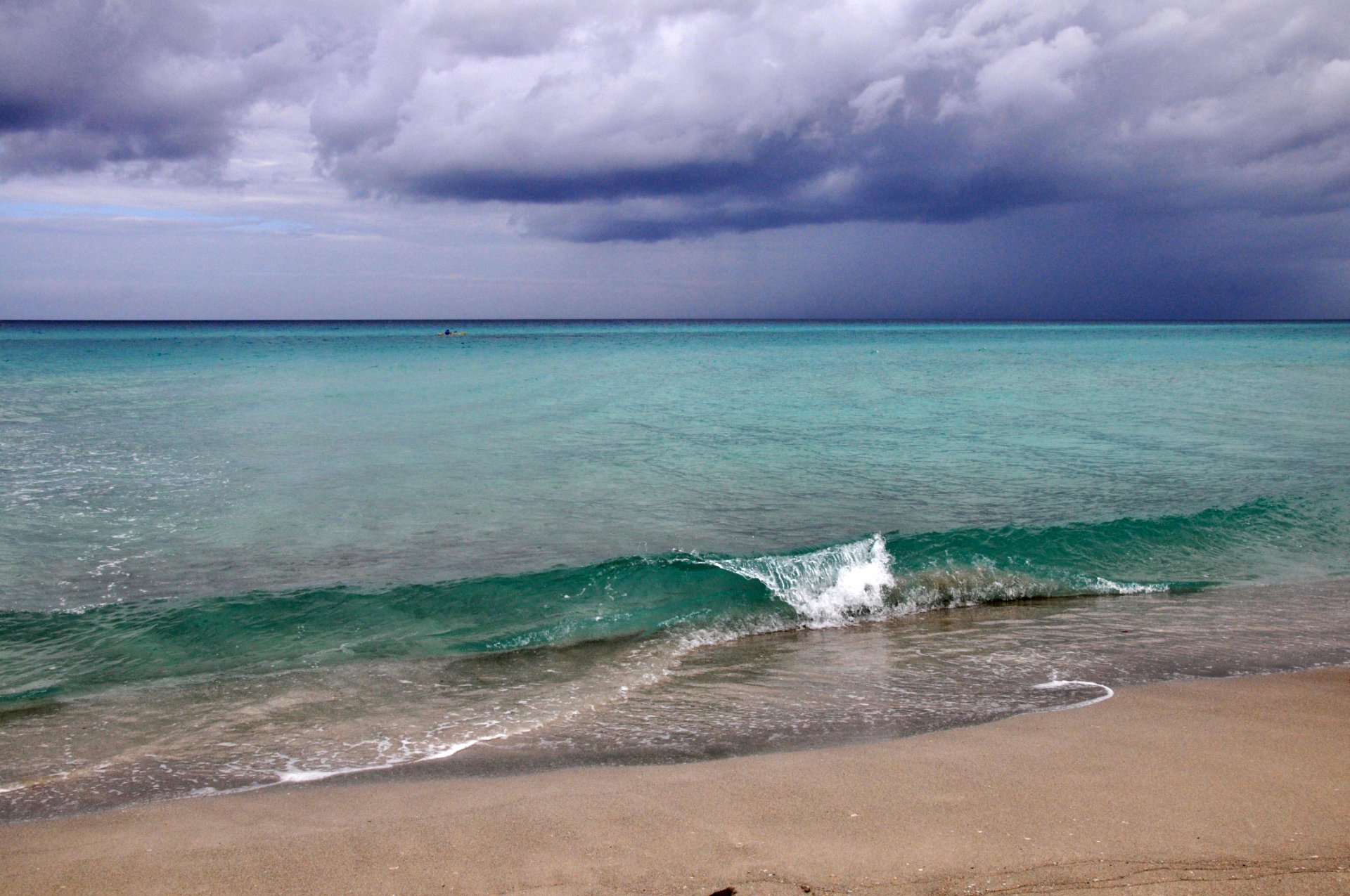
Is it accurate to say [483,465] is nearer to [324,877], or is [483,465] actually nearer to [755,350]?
[324,877]

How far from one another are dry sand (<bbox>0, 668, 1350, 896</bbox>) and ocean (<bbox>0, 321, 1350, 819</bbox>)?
47 centimetres

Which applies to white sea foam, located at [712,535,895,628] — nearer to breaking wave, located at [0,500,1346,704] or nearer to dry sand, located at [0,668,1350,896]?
breaking wave, located at [0,500,1346,704]

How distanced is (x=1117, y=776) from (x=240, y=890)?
15.1 feet

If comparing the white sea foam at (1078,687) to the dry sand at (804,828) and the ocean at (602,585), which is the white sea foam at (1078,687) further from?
the dry sand at (804,828)

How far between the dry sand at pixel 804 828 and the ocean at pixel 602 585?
47 centimetres

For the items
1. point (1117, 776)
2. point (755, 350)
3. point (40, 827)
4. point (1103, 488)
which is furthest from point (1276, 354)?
point (40, 827)

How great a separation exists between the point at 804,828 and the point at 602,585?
5339 millimetres

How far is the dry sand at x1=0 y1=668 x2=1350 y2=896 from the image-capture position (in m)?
3.89

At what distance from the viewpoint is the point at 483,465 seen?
16.1 meters

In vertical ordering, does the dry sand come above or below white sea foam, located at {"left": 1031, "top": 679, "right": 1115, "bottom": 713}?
above

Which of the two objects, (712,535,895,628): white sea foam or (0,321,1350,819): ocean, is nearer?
(0,321,1350,819): ocean

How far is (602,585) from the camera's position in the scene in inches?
372

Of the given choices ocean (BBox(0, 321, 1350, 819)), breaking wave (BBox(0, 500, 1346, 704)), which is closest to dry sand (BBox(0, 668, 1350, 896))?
ocean (BBox(0, 321, 1350, 819))

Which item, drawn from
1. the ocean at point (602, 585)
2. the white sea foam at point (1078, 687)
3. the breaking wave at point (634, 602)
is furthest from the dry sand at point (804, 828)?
the breaking wave at point (634, 602)
